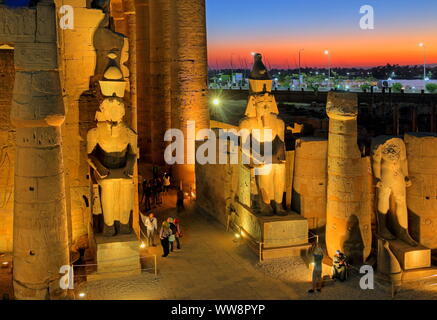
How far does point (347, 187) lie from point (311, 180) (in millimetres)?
1474

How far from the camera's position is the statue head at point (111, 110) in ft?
36.7

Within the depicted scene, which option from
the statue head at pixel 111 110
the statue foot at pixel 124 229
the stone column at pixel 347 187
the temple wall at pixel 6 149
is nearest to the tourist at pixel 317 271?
the stone column at pixel 347 187

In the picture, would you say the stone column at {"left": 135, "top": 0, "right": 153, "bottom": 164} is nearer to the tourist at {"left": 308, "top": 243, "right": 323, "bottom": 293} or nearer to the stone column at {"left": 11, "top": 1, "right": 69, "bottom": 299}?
the tourist at {"left": 308, "top": 243, "right": 323, "bottom": 293}

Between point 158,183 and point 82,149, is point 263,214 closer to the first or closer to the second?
point 82,149

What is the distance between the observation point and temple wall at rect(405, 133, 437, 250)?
458 inches

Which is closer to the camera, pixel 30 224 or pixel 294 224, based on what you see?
pixel 30 224

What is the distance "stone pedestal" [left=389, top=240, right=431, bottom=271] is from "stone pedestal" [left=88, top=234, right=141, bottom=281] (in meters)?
5.53

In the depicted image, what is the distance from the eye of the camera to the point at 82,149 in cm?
1243

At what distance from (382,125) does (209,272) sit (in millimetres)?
20039

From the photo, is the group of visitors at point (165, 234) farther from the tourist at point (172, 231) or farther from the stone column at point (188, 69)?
the stone column at point (188, 69)

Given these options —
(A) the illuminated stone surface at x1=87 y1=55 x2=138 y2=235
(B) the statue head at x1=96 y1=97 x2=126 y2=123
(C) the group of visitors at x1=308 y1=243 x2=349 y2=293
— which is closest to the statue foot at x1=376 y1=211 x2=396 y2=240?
(C) the group of visitors at x1=308 y1=243 x2=349 y2=293

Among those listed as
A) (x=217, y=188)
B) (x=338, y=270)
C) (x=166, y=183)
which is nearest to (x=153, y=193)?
(x=166, y=183)

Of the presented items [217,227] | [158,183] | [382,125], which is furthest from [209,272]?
[382,125]

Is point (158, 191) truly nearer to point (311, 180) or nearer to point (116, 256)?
point (311, 180)
